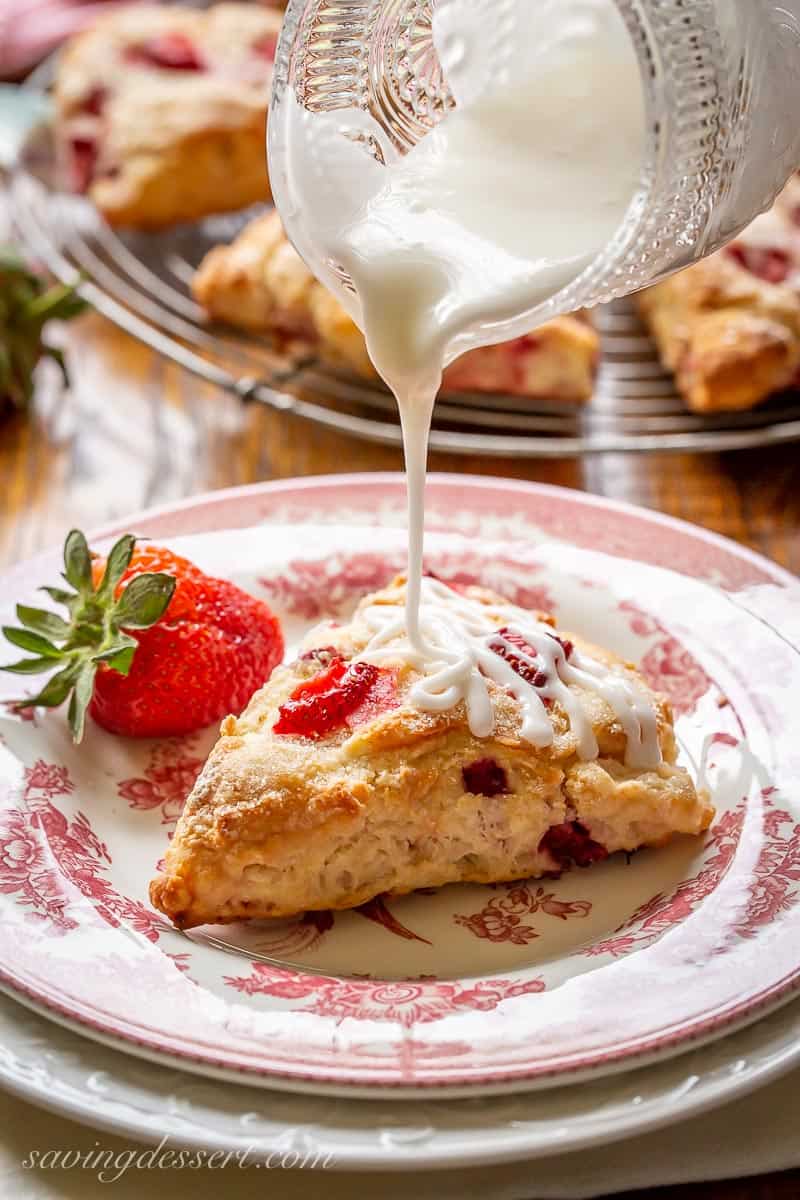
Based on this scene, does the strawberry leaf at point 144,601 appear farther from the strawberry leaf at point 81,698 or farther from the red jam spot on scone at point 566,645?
the red jam spot on scone at point 566,645

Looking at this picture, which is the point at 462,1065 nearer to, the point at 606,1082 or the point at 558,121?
the point at 606,1082

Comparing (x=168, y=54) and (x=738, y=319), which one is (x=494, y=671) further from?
(x=168, y=54)

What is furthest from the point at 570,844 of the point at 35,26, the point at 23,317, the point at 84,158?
the point at 35,26

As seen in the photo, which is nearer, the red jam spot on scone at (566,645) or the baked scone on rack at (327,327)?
the red jam spot on scone at (566,645)

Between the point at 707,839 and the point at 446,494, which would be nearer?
the point at 707,839

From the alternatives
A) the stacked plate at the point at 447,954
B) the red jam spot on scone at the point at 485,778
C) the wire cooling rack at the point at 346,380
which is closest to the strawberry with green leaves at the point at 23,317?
the wire cooling rack at the point at 346,380

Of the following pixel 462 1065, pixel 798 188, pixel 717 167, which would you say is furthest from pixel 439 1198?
pixel 798 188
